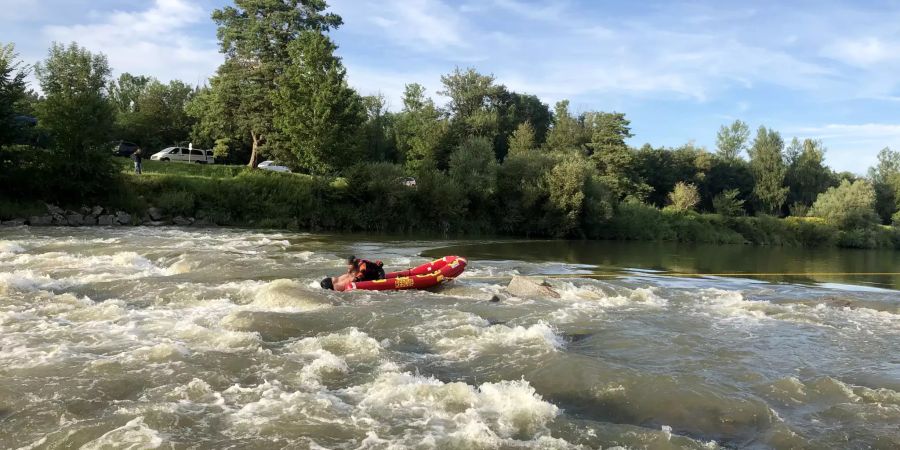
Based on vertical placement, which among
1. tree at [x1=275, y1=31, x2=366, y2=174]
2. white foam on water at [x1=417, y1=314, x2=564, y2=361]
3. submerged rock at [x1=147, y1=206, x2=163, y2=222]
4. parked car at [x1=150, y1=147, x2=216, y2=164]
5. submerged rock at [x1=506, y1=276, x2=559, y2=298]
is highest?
tree at [x1=275, y1=31, x2=366, y2=174]

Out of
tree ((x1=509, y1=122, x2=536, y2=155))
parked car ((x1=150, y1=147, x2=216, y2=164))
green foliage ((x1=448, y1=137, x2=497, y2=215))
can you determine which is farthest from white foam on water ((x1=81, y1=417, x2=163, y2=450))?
tree ((x1=509, y1=122, x2=536, y2=155))

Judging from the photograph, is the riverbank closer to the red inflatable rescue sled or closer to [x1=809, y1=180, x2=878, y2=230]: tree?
the red inflatable rescue sled

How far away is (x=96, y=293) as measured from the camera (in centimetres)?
1480

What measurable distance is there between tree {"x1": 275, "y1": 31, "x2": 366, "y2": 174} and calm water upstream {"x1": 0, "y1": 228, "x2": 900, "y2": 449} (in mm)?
25042

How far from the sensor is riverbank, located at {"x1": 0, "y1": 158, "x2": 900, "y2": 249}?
117 feet

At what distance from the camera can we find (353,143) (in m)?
45.2

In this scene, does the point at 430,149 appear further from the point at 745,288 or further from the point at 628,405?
the point at 628,405

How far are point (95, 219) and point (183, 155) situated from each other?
19.1m

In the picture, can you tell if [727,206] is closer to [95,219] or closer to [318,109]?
[318,109]

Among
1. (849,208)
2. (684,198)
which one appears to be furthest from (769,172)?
(684,198)

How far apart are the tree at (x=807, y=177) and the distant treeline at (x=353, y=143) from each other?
733 centimetres

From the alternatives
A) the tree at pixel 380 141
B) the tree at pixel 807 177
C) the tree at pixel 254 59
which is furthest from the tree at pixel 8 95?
the tree at pixel 807 177

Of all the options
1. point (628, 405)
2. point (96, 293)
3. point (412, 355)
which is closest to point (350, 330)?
point (412, 355)

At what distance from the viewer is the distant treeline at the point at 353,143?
35.3 meters
